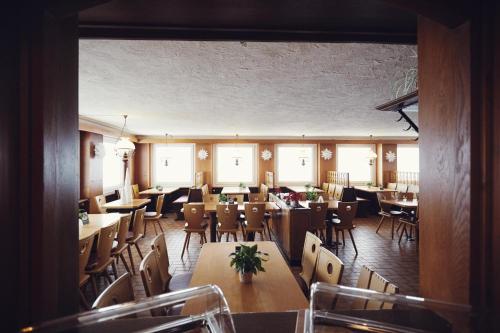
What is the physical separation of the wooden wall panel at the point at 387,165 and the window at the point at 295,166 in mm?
2174

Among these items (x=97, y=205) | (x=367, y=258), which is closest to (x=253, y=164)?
(x=97, y=205)

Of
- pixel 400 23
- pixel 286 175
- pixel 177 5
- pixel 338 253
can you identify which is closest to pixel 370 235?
pixel 338 253

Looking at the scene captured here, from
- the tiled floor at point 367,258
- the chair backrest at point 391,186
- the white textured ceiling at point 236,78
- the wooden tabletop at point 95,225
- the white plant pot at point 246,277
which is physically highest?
the white textured ceiling at point 236,78

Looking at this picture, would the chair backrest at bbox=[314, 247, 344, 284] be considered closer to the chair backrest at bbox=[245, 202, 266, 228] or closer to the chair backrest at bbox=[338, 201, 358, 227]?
the chair backrest at bbox=[245, 202, 266, 228]

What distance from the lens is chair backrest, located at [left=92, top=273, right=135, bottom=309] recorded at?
1.09 meters

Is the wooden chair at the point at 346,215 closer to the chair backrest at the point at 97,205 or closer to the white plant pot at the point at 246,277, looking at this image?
the white plant pot at the point at 246,277

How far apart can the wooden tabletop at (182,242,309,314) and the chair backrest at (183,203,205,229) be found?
1.94 meters

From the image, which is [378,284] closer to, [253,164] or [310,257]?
[310,257]

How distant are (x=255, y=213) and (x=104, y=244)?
211 centimetres

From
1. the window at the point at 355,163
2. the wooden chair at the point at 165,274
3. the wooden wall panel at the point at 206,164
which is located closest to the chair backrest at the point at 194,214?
the wooden chair at the point at 165,274

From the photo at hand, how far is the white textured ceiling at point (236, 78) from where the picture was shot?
204 centimetres

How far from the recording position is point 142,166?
7887 millimetres

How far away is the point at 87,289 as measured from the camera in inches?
117

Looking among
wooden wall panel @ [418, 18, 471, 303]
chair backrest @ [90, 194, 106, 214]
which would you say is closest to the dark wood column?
wooden wall panel @ [418, 18, 471, 303]
